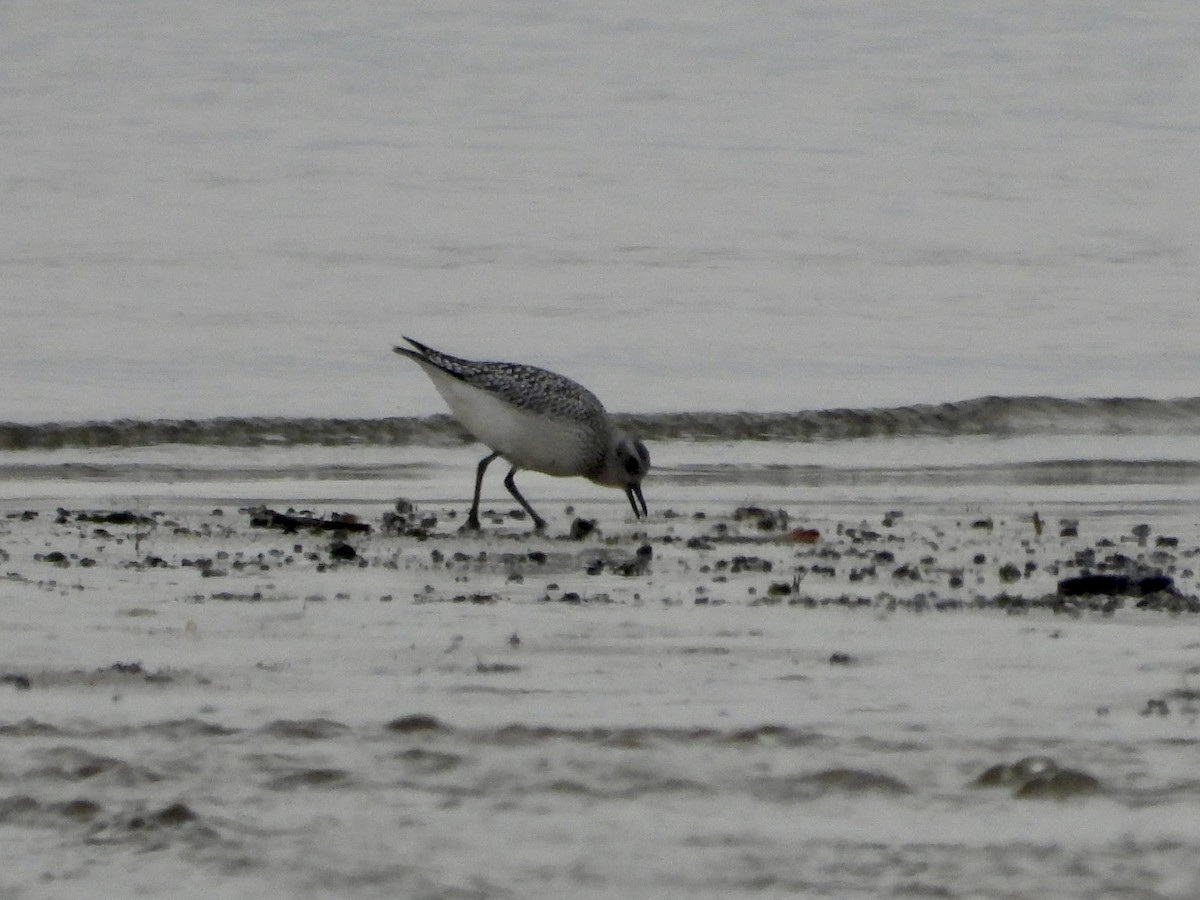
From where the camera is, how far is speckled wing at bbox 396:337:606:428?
32.7 feet

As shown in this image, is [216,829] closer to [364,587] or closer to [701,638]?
[701,638]

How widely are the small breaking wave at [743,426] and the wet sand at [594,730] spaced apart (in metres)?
6.02

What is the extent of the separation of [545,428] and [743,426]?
15.3 ft

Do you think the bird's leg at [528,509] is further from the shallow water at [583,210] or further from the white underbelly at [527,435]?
the shallow water at [583,210]

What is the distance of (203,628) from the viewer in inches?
229

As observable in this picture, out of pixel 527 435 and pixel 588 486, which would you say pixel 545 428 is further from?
pixel 588 486

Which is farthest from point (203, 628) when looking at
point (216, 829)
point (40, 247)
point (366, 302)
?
point (40, 247)

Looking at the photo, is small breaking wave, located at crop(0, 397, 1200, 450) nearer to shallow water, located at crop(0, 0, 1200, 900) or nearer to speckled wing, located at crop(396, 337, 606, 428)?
shallow water, located at crop(0, 0, 1200, 900)

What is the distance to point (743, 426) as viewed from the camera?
14.4 m

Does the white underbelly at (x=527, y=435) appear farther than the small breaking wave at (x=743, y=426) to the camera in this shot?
No

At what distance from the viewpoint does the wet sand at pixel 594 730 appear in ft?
11.5

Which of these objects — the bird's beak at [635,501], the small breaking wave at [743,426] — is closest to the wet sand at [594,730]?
the bird's beak at [635,501]

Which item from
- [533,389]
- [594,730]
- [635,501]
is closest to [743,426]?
[635,501]

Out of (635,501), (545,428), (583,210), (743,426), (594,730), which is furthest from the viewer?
(583,210)
